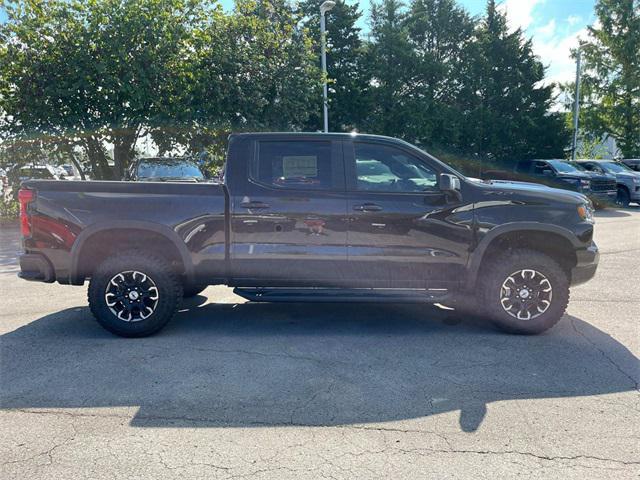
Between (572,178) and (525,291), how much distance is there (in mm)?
14455

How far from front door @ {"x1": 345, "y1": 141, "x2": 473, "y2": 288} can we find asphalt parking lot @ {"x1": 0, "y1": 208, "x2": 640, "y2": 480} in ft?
1.97

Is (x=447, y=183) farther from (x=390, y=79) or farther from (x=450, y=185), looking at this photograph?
(x=390, y=79)

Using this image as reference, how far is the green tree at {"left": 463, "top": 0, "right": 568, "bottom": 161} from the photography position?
2992cm

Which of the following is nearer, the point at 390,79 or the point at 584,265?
the point at 584,265

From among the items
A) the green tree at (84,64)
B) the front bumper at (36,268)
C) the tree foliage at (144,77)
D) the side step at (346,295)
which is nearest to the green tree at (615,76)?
the tree foliage at (144,77)

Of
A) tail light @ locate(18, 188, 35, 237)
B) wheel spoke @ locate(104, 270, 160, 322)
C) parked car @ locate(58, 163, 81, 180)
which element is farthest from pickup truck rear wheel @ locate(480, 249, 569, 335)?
parked car @ locate(58, 163, 81, 180)

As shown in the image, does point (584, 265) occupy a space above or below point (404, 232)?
below

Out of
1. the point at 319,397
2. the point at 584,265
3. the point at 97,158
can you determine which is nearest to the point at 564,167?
the point at 584,265

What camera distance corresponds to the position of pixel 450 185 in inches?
187

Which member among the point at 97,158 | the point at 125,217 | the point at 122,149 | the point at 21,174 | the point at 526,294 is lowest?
the point at 526,294

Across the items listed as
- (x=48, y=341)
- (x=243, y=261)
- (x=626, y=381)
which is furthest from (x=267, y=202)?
(x=626, y=381)

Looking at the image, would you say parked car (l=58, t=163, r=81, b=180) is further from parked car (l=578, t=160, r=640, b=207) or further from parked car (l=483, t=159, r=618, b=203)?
parked car (l=578, t=160, r=640, b=207)

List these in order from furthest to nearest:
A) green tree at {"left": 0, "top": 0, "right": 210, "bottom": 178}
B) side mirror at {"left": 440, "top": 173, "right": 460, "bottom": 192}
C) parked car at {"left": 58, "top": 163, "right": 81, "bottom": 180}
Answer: parked car at {"left": 58, "top": 163, "right": 81, "bottom": 180}
green tree at {"left": 0, "top": 0, "right": 210, "bottom": 178}
side mirror at {"left": 440, "top": 173, "right": 460, "bottom": 192}

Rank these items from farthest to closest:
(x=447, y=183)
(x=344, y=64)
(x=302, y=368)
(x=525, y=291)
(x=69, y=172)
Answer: (x=344, y=64) → (x=69, y=172) → (x=525, y=291) → (x=447, y=183) → (x=302, y=368)
